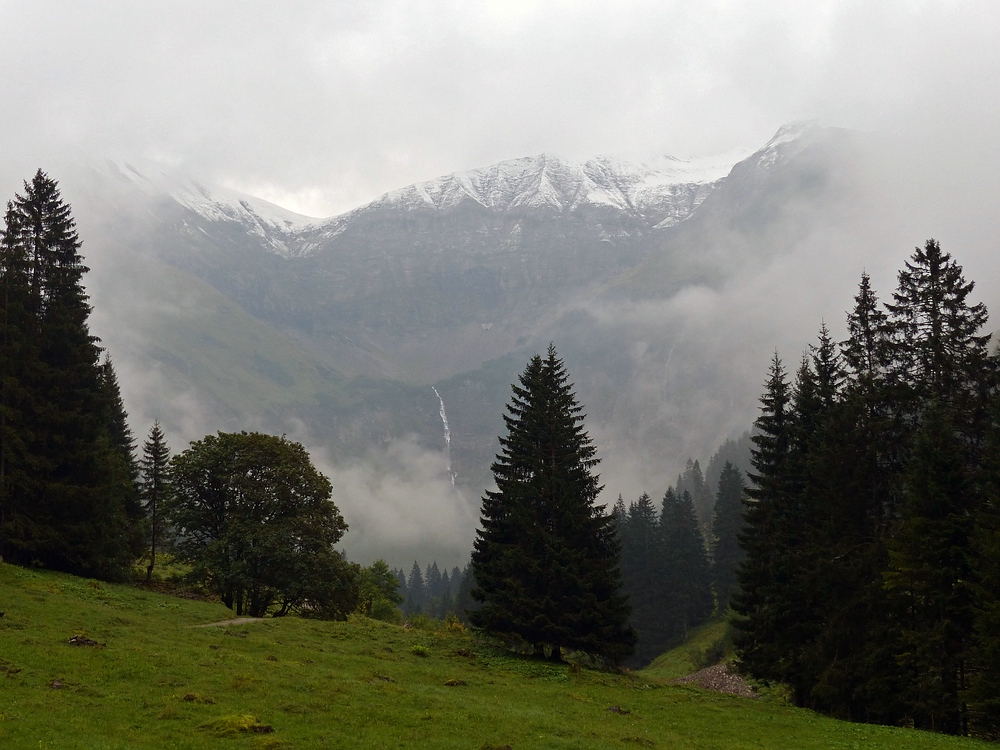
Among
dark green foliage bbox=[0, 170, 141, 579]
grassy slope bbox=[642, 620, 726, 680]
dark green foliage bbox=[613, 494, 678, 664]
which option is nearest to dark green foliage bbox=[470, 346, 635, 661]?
dark green foliage bbox=[0, 170, 141, 579]

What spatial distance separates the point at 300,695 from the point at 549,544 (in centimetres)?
2156

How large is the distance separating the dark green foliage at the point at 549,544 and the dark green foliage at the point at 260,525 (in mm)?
14251

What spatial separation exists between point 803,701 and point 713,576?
79053 mm

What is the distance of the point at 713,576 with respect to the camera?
12175cm

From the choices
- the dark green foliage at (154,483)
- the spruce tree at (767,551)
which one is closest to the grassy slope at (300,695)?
the spruce tree at (767,551)

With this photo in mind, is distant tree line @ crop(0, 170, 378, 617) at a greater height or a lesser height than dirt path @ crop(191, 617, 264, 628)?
greater

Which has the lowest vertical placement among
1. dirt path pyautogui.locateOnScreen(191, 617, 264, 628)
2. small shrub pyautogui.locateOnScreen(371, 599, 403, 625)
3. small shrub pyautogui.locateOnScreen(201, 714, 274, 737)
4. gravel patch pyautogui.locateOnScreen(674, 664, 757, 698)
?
small shrub pyautogui.locateOnScreen(201, 714, 274, 737)

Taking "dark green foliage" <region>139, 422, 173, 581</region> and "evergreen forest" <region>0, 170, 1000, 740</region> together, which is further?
"dark green foliage" <region>139, 422, 173, 581</region>

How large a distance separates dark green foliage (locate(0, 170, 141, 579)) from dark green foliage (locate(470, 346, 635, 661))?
24950 mm

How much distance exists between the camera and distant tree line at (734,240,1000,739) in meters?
→ 34.0

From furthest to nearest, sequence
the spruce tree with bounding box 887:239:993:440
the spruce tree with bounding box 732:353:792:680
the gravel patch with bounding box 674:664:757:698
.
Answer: the gravel patch with bounding box 674:664:757:698 < the spruce tree with bounding box 732:353:792:680 < the spruce tree with bounding box 887:239:993:440

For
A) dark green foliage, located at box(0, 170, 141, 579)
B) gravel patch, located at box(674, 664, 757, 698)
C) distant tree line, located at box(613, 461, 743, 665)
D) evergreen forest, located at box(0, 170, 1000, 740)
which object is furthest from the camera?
distant tree line, located at box(613, 461, 743, 665)

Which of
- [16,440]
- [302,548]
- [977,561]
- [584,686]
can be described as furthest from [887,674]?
[16,440]

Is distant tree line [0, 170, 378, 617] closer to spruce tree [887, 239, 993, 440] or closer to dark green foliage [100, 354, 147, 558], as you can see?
dark green foliage [100, 354, 147, 558]
